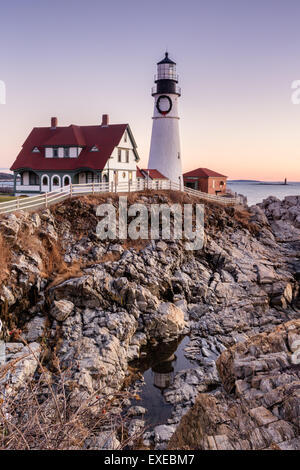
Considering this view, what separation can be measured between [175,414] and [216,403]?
10.5ft

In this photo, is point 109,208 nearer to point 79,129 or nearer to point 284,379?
point 79,129

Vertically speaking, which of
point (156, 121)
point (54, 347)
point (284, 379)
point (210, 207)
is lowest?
point (54, 347)

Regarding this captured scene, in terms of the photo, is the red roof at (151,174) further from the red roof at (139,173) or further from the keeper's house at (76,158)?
the keeper's house at (76,158)

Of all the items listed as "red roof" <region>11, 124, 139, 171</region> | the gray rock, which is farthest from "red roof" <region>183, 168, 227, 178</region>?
the gray rock

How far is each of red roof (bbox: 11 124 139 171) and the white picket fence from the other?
9.59 feet

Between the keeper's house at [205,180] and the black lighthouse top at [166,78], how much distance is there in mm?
11096

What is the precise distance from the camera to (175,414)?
1363cm

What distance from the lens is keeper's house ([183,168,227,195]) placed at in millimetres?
45750

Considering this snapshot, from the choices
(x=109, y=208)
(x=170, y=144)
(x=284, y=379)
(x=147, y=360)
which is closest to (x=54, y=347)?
(x=147, y=360)

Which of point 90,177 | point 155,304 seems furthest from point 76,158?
point 155,304

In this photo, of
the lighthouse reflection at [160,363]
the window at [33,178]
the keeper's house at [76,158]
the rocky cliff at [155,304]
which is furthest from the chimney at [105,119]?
the lighthouse reflection at [160,363]

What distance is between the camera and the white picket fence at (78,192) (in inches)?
870

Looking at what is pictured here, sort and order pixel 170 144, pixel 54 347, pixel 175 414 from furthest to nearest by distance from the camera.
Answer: pixel 170 144 → pixel 54 347 → pixel 175 414

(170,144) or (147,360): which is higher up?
(170,144)
